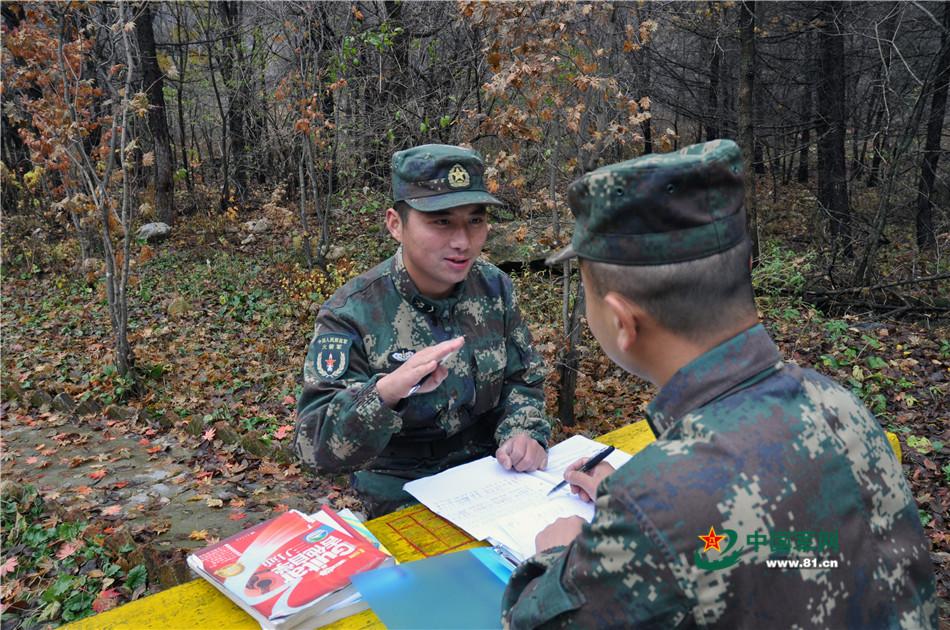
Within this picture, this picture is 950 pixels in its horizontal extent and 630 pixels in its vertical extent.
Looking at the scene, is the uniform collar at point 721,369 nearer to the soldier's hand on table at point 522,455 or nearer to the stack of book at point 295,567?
the stack of book at point 295,567

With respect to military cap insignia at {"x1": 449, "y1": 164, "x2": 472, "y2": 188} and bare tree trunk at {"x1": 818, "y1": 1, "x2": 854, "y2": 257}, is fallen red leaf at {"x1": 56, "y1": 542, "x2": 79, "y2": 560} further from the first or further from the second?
bare tree trunk at {"x1": 818, "y1": 1, "x2": 854, "y2": 257}

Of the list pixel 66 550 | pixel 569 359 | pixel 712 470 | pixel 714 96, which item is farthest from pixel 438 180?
pixel 714 96

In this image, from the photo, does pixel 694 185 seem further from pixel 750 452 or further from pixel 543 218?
pixel 543 218

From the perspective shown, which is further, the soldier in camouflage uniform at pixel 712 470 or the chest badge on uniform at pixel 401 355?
the chest badge on uniform at pixel 401 355

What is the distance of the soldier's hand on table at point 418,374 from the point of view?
1.82 metres

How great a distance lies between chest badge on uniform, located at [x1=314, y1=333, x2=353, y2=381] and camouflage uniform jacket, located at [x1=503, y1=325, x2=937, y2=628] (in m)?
1.16

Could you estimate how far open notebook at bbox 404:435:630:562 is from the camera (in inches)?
69.1

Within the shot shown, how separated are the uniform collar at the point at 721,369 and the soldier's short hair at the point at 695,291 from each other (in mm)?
36

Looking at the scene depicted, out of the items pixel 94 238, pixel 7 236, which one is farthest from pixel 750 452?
pixel 7 236

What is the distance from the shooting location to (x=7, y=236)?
11219 mm

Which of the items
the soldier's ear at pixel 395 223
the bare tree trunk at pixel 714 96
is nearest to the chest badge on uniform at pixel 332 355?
the soldier's ear at pixel 395 223

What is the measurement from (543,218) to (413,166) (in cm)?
476

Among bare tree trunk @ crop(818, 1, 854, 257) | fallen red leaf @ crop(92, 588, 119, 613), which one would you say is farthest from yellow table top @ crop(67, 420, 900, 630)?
bare tree trunk @ crop(818, 1, 854, 257)

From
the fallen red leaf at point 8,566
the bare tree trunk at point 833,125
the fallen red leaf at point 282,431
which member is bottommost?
the fallen red leaf at point 282,431
